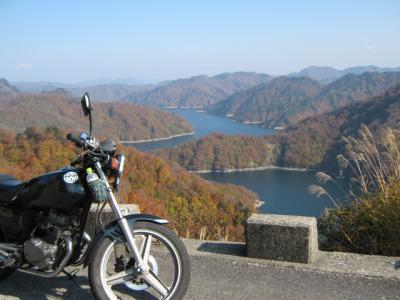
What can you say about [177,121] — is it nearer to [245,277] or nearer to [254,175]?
[254,175]

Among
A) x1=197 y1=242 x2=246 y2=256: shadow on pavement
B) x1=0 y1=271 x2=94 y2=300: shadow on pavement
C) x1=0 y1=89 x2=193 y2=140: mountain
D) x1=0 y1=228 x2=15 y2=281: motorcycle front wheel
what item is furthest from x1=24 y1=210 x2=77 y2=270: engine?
x1=0 y1=89 x2=193 y2=140: mountain

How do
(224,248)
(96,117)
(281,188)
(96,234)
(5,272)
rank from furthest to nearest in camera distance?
(96,117) → (281,188) → (224,248) → (5,272) → (96,234)

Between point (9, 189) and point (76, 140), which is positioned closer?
point (76, 140)

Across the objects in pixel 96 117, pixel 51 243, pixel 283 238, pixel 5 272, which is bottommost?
pixel 96 117

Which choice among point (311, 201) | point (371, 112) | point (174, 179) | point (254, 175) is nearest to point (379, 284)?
point (174, 179)

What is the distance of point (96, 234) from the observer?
9.66 ft

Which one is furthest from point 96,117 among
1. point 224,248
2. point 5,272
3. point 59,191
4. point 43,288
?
point 59,191

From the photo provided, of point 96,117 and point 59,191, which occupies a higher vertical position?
point 59,191

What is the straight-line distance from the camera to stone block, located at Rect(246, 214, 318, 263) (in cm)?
375

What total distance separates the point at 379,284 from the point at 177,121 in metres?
146

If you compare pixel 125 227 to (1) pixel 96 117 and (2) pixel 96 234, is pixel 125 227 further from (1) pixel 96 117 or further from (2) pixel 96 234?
(1) pixel 96 117

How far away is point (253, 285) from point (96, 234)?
126 centimetres

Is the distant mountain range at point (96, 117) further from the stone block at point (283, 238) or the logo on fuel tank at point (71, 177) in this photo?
the logo on fuel tank at point (71, 177)

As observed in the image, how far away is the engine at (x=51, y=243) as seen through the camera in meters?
3.00
